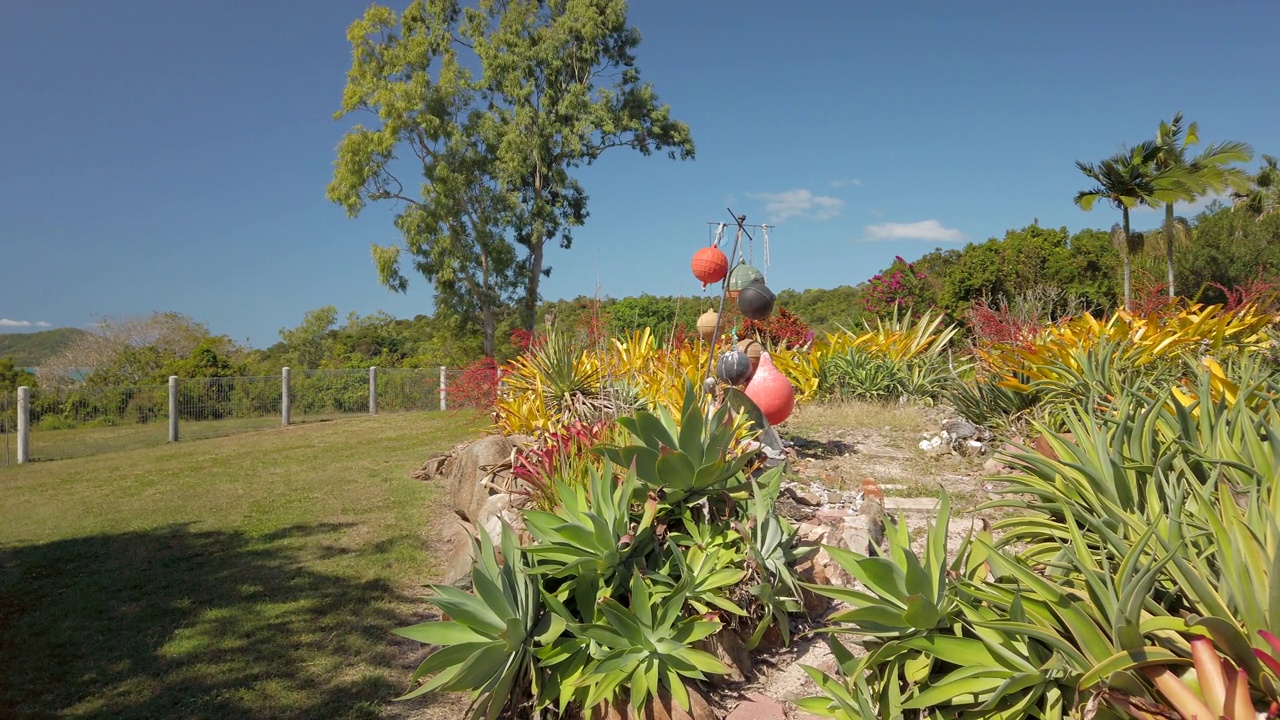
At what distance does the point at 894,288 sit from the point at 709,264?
11.1 m

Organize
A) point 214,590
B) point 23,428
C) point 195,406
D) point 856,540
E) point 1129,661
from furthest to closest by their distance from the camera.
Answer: point 195,406 < point 23,428 < point 214,590 < point 856,540 < point 1129,661

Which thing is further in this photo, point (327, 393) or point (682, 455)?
point (327, 393)

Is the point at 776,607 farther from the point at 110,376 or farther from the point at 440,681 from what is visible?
the point at 110,376

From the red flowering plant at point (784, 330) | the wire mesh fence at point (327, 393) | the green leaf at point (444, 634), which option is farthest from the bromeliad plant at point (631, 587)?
the wire mesh fence at point (327, 393)

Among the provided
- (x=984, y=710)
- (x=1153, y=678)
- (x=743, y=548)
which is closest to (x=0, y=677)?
(x=743, y=548)

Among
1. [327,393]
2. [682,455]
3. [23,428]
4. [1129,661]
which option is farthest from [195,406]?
[1129,661]

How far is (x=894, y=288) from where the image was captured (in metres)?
15.6

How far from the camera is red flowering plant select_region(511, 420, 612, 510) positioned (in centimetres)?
389

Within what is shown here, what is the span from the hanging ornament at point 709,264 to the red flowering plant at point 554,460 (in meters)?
1.76

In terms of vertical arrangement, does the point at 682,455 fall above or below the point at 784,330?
below

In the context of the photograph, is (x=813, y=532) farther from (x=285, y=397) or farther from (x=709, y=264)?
(x=285, y=397)

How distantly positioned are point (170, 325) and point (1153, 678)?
32276 millimetres

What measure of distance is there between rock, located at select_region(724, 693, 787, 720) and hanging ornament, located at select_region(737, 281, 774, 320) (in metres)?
3.09

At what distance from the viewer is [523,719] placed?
3.11 m
